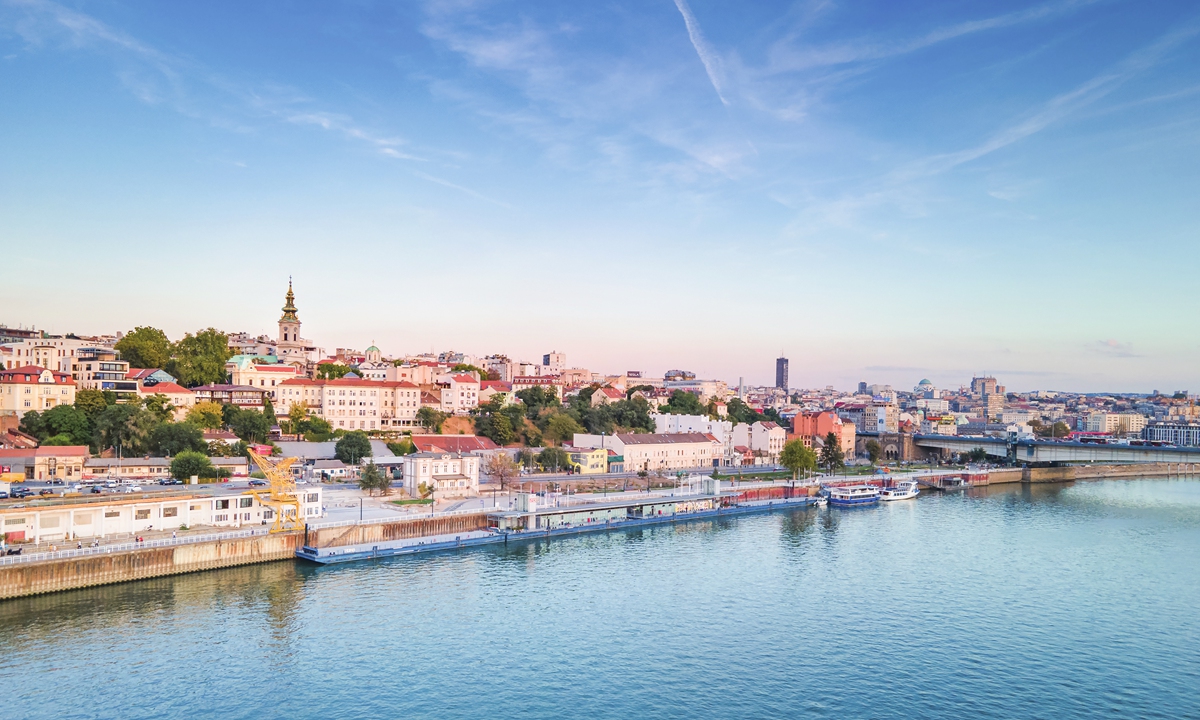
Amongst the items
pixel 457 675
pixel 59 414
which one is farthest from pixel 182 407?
pixel 457 675

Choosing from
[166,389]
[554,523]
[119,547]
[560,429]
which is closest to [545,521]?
[554,523]

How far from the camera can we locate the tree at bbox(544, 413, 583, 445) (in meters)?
42.9

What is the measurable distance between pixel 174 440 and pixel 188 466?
4330 millimetres

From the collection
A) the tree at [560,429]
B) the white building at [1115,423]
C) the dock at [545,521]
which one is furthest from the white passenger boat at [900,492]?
the white building at [1115,423]

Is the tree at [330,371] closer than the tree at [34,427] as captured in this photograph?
No

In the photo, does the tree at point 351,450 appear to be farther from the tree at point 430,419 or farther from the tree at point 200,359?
the tree at point 200,359

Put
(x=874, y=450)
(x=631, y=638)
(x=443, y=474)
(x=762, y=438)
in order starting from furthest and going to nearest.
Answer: (x=874, y=450), (x=762, y=438), (x=443, y=474), (x=631, y=638)

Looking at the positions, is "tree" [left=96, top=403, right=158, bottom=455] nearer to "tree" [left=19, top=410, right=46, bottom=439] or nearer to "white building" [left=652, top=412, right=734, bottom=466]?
"tree" [left=19, top=410, right=46, bottom=439]

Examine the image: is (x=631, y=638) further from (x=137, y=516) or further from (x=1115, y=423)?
(x=1115, y=423)

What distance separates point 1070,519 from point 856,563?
14.1m

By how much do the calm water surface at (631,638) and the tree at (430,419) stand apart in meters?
19.8

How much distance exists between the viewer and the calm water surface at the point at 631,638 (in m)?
12.1

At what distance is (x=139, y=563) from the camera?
59.6ft

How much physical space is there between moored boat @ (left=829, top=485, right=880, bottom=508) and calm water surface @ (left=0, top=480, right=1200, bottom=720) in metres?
11.4
